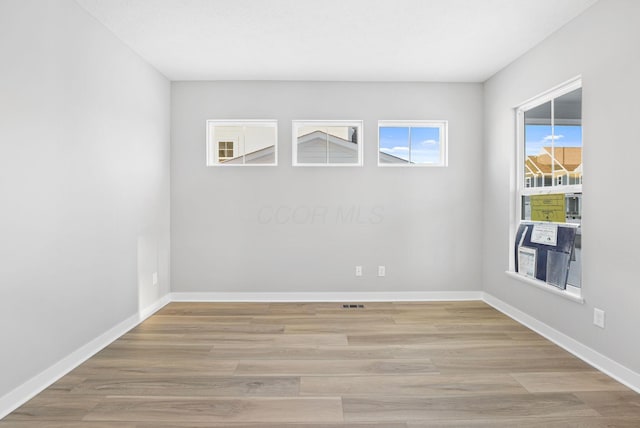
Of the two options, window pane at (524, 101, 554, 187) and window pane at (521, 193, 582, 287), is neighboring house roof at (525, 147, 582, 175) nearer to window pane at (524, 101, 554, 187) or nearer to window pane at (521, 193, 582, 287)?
window pane at (524, 101, 554, 187)

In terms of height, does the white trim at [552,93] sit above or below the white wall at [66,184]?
above

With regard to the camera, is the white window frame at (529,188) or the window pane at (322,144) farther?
the window pane at (322,144)

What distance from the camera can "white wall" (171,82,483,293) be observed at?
4422mm

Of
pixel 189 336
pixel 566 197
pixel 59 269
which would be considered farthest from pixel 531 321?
pixel 59 269

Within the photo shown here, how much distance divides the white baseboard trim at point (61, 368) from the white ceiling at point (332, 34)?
2659mm

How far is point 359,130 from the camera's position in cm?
448

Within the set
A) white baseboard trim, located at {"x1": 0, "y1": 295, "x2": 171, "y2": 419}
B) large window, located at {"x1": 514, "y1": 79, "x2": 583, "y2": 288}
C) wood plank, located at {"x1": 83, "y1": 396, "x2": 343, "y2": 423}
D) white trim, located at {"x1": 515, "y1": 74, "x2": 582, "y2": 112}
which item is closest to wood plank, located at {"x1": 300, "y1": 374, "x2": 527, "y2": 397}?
wood plank, located at {"x1": 83, "y1": 396, "x2": 343, "y2": 423}

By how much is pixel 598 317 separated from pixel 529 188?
57.0 inches

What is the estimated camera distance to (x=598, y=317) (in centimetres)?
267

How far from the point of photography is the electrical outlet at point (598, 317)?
104 inches

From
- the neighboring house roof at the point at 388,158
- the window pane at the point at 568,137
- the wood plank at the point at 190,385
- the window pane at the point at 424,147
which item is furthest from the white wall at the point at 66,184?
the window pane at the point at 568,137

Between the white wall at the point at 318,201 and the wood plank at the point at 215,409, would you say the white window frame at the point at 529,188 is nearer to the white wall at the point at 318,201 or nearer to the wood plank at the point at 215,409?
the white wall at the point at 318,201

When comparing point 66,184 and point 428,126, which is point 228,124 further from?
point 428,126

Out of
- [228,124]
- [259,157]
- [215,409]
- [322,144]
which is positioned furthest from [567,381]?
[228,124]
